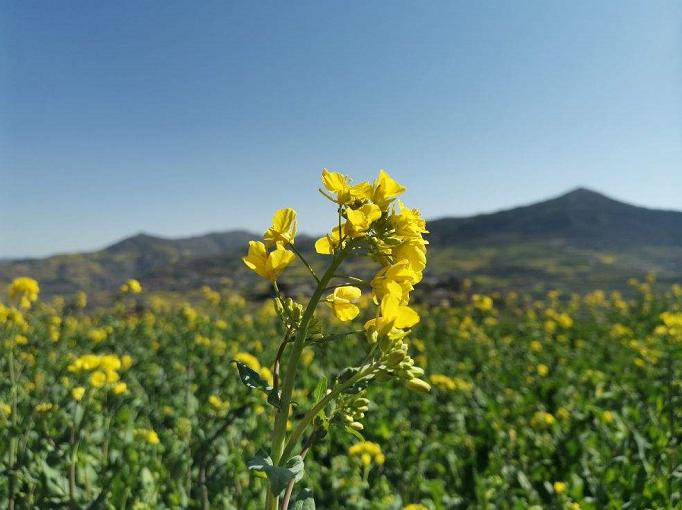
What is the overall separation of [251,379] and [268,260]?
0.37 m

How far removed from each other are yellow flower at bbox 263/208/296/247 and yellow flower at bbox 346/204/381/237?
→ 0.75 ft

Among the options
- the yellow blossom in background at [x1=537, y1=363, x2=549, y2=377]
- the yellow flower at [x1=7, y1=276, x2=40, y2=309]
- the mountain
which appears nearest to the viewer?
the yellow flower at [x1=7, y1=276, x2=40, y2=309]

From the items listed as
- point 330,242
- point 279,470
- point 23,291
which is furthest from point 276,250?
point 23,291

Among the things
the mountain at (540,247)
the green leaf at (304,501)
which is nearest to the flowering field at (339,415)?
the green leaf at (304,501)

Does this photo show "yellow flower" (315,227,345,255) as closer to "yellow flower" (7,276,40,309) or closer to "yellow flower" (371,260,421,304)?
"yellow flower" (371,260,421,304)

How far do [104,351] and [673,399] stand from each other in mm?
6885

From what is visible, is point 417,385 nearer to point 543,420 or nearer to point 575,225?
point 543,420

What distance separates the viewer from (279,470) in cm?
109

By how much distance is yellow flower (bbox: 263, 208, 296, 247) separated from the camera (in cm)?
145

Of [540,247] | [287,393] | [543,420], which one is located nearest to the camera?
[287,393]

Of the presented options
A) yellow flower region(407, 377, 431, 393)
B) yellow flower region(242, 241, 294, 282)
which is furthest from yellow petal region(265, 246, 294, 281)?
yellow flower region(407, 377, 431, 393)

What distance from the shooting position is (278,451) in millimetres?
1237

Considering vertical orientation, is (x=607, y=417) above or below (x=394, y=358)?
below

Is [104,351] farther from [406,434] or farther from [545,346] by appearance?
[545,346]
